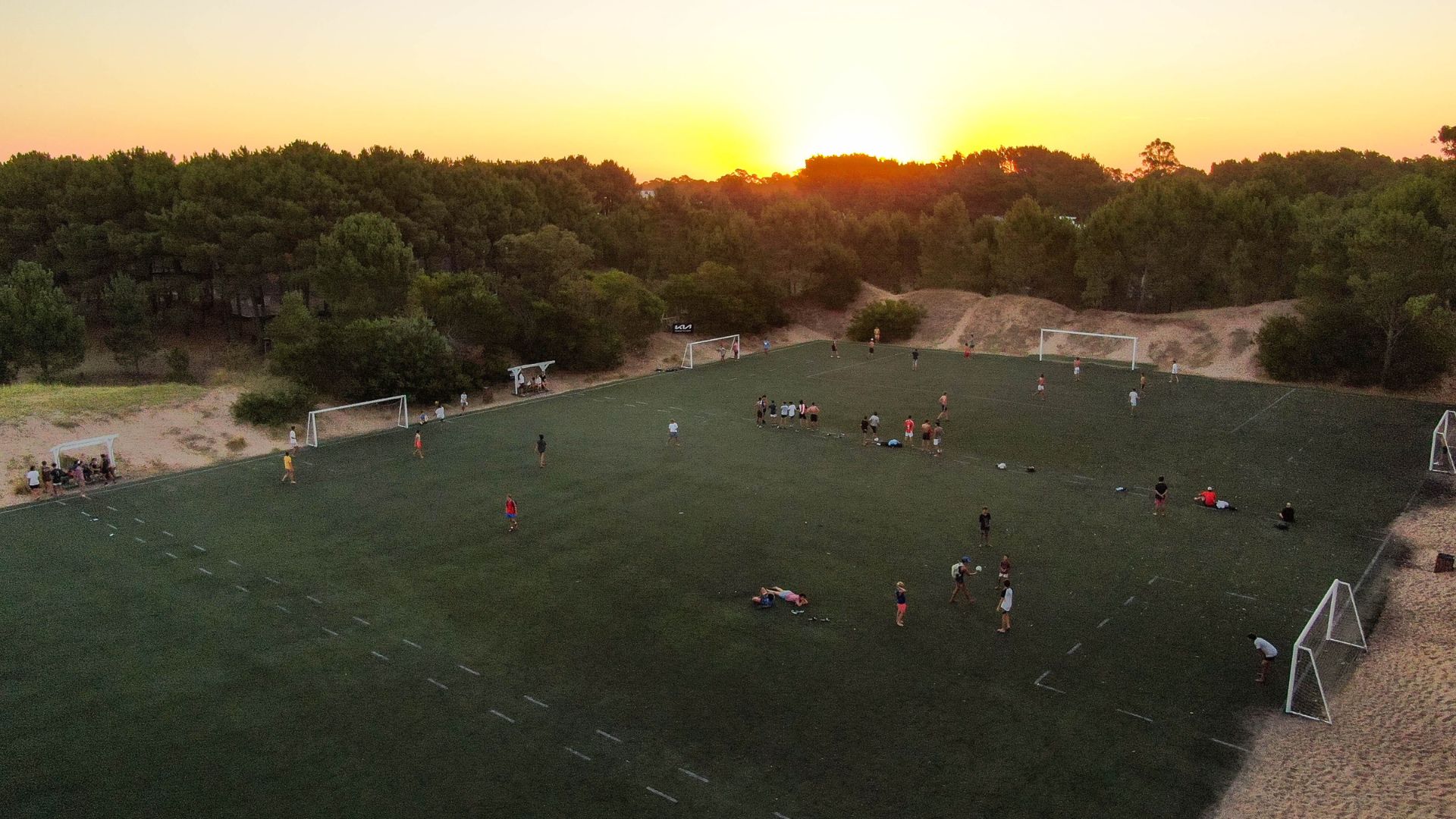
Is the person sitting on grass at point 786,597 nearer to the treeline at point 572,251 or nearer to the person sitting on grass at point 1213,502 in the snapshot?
the person sitting on grass at point 1213,502

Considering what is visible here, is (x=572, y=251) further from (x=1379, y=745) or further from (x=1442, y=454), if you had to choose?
(x=1379, y=745)

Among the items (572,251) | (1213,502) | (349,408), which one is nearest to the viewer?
(1213,502)

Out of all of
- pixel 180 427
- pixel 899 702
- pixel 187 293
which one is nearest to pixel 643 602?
pixel 899 702

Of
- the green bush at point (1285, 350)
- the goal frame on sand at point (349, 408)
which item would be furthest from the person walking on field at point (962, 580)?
the green bush at point (1285, 350)

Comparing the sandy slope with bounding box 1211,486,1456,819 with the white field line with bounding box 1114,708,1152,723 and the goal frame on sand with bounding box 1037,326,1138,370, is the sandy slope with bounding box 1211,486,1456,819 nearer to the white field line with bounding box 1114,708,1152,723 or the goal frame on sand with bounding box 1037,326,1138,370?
the white field line with bounding box 1114,708,1152,723

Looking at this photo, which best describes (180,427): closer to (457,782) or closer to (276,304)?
(457,782)

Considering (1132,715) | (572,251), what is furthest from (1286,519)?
(572,251)
